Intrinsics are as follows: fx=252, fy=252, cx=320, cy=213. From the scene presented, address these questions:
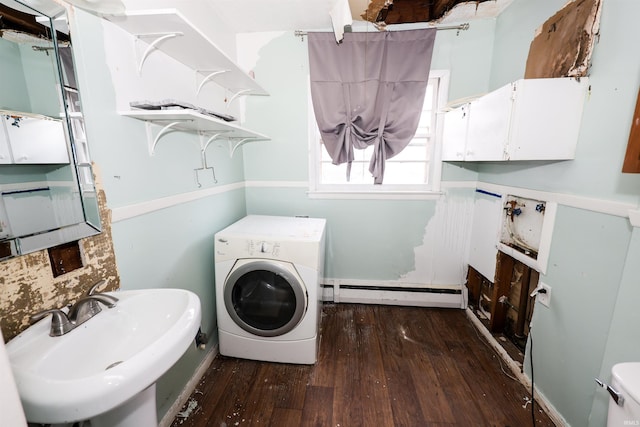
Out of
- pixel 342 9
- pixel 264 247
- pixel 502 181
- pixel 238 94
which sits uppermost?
pixel 342 9

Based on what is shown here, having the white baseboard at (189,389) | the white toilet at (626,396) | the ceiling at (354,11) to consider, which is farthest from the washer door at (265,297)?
the ceiling at (354,11)

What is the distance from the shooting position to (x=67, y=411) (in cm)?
54

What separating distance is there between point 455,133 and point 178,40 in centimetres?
191

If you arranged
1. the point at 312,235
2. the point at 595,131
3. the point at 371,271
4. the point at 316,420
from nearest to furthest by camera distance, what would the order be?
the point at 595,131 < the point at 316,420 < the point at 312,235 < the point at 371,271

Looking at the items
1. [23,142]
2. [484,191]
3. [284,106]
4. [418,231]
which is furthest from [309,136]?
[23,142]

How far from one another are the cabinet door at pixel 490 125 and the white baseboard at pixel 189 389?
2.26 meters

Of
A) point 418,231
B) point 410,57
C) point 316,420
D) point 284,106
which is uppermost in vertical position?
point 410,57

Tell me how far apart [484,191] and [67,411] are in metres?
2.54

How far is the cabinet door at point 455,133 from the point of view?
72.5 inches

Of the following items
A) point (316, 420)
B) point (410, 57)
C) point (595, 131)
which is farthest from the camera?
point (410, 57)

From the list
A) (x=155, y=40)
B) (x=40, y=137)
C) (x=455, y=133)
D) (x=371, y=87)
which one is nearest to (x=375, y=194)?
(x=455, y=133)

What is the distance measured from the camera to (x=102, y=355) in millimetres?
835

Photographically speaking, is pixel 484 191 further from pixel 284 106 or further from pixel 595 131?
pixel 284 106

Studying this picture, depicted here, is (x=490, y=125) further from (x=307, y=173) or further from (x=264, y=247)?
(x=264, y=247)
